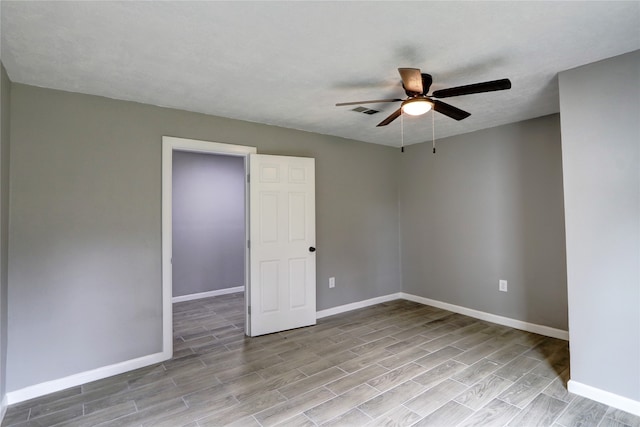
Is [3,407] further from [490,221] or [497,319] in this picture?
[490,221]

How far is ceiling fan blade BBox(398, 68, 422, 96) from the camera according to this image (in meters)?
2.00

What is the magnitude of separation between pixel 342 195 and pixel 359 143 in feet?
2.71

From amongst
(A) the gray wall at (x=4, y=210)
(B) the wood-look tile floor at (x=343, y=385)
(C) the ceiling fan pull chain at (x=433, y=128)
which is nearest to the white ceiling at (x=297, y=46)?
(A) the gray wall at (x=4, y=210)

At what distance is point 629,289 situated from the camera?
7.17 ft

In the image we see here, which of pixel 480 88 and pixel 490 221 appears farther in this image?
pixel 490 221

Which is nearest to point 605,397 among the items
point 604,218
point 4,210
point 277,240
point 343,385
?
point 604,218

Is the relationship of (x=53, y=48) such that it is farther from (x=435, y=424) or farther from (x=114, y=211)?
(x=435, y=424)

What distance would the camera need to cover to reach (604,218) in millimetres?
2279

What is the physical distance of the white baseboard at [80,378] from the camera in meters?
2.41

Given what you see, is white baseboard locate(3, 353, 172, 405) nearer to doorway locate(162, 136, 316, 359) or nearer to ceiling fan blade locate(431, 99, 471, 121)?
doorway locate(162, 136, 316, 359)

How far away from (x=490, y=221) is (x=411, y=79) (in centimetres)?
268

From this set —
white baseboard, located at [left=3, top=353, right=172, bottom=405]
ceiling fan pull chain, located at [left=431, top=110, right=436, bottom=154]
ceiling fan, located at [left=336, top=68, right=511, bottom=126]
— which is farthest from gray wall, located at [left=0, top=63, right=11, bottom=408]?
ceiling fan pull chain, located at [left=431, top=110, right=436, bottom=154]

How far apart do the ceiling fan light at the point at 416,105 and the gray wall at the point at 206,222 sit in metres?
3.43

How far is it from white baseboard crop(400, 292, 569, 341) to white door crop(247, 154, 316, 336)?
1.82 metres
